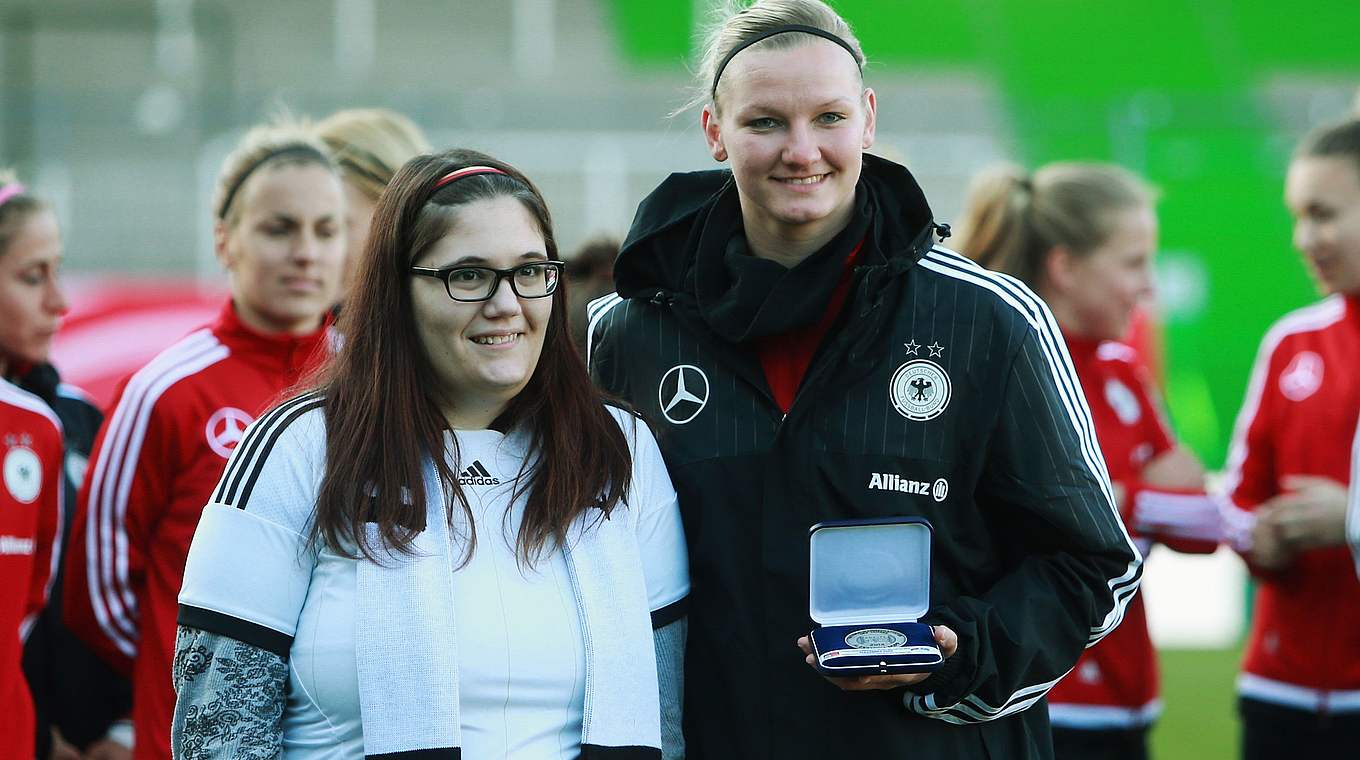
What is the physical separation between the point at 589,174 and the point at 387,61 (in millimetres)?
3404

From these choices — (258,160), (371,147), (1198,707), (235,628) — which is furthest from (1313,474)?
(1198,707)

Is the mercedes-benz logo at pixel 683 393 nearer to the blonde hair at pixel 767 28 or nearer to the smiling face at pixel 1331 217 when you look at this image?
the blonde hair at pixel 767 28

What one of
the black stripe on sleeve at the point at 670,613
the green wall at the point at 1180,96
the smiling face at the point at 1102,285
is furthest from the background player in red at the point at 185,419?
the green wall at the point at 1180,96

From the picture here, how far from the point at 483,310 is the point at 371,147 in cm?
181

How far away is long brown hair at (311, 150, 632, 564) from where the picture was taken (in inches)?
92.9

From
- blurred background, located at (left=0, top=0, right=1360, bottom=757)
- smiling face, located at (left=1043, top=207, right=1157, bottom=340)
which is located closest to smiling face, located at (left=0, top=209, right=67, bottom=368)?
smiling face, located at (left=1043, top=207, right=1157, bottom=340)

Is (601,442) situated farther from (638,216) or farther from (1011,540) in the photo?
(1011,540)

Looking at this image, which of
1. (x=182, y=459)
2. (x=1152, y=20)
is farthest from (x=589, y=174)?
(x=182, y=459)

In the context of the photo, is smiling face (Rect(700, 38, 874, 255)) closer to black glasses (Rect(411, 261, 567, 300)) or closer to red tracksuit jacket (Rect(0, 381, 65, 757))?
black glasses (Rect(411, 261, 567, 300))

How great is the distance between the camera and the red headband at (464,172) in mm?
2477

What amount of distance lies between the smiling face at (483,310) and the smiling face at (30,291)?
1704mm

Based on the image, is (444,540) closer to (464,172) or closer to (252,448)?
(252,448)

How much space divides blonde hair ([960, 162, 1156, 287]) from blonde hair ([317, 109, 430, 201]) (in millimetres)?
1583

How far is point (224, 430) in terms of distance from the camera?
3416 mm
